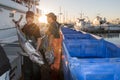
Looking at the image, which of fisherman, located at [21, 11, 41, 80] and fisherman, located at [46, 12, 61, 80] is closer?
fisherman, located at [21, 11, 41, 80]

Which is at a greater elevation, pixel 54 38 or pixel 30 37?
pixel 30 37

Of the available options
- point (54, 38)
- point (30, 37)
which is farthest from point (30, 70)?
point (54, 38)

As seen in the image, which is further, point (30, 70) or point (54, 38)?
point (54, 38)

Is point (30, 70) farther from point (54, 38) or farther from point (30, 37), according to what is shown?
point (54, 38)

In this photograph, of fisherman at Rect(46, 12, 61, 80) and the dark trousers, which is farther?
fisherman at Rect(46, 12, 61, 80)

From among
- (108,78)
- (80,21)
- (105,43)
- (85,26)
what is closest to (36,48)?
(105,43)

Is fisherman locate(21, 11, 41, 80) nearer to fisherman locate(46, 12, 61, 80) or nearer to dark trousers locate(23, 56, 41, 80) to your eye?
dark trousers locate(23, 56, 41, 80)

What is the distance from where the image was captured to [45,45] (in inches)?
228

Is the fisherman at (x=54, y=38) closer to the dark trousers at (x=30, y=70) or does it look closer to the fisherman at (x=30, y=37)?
the fisherman at (x=30, y=37)

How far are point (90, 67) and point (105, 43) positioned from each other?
3.58 meters

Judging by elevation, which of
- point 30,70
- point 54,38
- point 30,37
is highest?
point 30,37

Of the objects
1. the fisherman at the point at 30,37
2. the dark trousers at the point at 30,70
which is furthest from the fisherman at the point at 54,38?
the dark trousers at the point at 30,70

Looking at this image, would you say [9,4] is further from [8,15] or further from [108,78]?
[108,78]

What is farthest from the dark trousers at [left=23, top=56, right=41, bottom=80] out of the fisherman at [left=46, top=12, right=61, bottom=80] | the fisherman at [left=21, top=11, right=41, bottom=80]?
the fisherman at [left=46, top=12, right=61, bottom=80]
